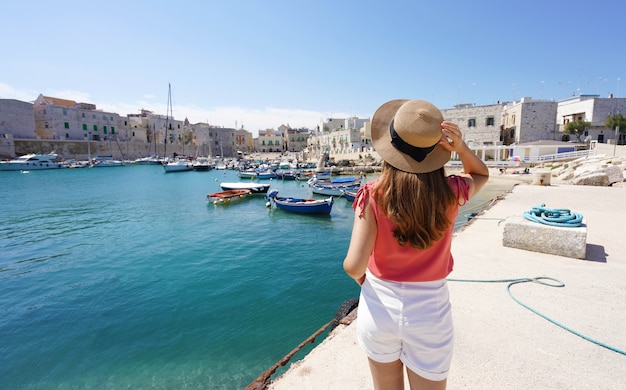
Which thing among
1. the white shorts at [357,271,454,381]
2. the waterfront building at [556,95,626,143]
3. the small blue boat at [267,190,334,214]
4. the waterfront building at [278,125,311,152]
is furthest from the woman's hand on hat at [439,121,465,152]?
the waterfront building at [278,125,311,152]

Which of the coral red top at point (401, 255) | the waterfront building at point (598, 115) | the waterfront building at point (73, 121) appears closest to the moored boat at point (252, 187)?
the coral red top at point (401, 255)

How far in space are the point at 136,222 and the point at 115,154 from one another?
70.3m

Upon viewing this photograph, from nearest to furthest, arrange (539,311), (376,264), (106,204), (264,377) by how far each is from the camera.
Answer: (376,264) → (264,377) → (539,311) → (106,204)

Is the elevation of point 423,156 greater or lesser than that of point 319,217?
greater

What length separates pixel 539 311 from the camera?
3.70 metres

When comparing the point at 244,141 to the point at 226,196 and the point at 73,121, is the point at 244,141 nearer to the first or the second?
the point at 73,121

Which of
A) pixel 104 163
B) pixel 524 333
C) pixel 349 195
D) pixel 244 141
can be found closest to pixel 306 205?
pixel 349 195

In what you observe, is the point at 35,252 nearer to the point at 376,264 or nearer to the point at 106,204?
the point at 106,204

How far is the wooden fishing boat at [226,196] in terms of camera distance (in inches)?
971

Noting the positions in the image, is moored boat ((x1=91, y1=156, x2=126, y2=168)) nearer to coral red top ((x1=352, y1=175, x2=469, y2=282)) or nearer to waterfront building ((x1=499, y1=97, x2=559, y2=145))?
waterfront building ((x1=499, y1=97, x2=559, y2=145))

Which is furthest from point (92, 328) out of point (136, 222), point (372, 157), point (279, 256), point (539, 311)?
point (372, 157)

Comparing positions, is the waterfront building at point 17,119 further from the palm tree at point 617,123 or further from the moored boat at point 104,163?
the palm tree at point 617,123

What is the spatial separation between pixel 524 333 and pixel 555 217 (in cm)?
356

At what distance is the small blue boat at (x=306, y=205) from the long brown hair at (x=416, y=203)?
57.9 feet
